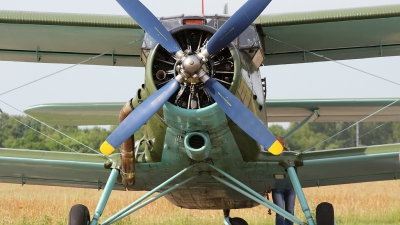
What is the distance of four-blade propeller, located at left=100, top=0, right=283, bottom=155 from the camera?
805cm

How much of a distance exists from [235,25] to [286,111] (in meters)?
5.75

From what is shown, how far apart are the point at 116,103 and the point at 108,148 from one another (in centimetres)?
575

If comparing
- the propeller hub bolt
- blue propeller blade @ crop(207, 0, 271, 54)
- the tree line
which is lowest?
the propeller hub bolt

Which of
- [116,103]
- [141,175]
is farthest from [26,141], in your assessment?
[141,175]

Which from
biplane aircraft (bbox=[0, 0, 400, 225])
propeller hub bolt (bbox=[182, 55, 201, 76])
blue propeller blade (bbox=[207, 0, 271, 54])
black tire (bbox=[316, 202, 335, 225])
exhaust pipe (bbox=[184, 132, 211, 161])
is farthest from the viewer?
black tire (bbox=[316, 202, 335, 225])

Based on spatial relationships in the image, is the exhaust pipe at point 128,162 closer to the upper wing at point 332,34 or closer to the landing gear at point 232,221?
the upper wing at point 332,34

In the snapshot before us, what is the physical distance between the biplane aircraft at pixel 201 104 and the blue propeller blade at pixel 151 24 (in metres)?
0.01

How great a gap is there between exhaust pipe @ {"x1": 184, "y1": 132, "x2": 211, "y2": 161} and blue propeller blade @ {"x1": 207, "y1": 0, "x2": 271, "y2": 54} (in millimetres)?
1162

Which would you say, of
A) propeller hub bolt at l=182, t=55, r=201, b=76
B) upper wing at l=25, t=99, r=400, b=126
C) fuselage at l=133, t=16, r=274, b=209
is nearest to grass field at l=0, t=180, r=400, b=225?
upper wing at l=25, t=99, r=400, b=126

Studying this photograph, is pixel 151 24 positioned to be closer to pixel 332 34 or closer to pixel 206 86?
pixel 206 86

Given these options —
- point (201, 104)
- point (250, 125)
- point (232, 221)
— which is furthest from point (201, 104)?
point (232, 221)

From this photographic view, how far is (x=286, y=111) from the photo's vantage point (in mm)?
13727

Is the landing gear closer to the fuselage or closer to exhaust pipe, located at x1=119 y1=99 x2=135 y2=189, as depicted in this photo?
the fuselage

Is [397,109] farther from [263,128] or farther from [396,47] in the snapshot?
[263,128]
